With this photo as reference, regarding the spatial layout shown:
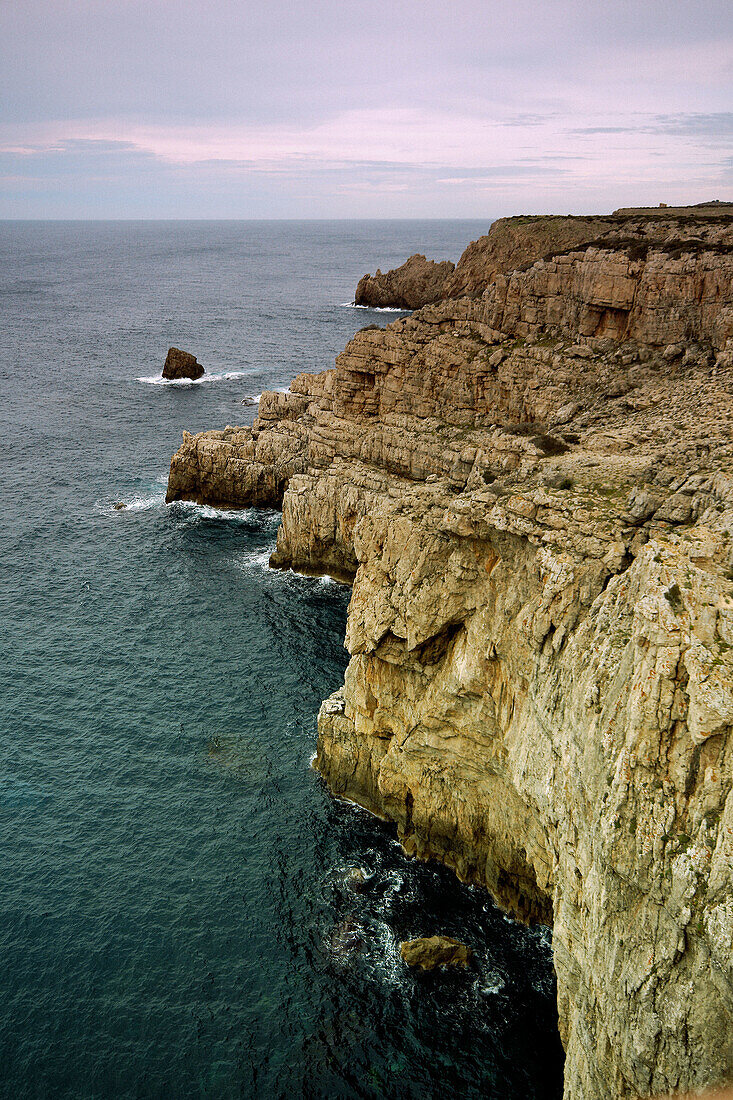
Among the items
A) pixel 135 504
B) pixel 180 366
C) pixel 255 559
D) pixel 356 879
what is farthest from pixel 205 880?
pixel 180 366

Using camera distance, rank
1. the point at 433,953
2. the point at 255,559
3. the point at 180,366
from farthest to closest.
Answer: the point at 180,366
the point at 255,559
the point at 433,953

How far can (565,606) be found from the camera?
3061 centimetres

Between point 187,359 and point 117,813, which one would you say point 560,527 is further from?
point 187,359

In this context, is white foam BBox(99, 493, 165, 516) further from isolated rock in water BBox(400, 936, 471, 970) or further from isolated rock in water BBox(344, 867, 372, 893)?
isolated rock in water BBox(400, 936, 471, 970)

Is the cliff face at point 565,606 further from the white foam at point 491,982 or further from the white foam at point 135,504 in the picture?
the white foam at point 135,504

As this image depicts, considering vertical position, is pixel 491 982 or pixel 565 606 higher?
pixel 565 606

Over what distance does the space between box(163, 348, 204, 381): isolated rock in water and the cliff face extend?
5835 centimetres

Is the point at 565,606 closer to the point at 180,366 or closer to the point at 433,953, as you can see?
the point at 433,953

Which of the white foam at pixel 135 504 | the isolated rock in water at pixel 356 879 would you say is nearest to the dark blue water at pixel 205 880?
the isolated rock in water at pixel 356 879

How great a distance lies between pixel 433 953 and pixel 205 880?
12.0 m

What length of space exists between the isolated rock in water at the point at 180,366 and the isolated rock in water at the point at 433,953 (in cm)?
11858

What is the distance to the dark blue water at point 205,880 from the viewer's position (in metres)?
31.4

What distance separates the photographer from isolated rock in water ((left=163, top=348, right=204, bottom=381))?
137m

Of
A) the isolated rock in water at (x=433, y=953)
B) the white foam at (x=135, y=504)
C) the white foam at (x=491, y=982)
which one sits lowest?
Answer: the white foam at (x=491, y=982)
